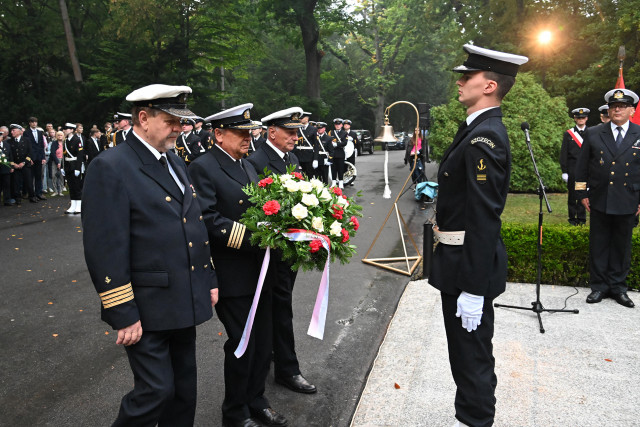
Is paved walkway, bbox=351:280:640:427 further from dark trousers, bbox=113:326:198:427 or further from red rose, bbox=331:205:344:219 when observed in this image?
red rose, bbox=331:205:344:219

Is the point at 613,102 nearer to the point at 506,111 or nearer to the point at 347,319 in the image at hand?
the point at 347,319

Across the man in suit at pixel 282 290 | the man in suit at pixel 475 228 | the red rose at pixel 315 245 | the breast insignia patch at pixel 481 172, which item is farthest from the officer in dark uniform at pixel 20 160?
the breast insignia patch at pixel 481 172

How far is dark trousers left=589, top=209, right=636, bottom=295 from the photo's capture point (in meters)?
6.49

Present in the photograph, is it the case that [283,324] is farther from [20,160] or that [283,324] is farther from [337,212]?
[20,160]

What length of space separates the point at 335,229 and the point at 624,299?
458 centimetres

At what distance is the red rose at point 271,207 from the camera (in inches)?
140

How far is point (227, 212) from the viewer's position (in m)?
3.90

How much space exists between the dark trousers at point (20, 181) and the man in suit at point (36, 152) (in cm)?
46

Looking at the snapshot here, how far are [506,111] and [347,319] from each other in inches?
461

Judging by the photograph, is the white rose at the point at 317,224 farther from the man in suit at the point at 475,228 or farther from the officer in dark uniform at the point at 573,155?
the officer in dark uniform at the point at 573,155

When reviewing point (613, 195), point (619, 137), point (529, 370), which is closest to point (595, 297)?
point (613, 195)

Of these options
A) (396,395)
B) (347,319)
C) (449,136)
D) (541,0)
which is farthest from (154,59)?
(396,395)

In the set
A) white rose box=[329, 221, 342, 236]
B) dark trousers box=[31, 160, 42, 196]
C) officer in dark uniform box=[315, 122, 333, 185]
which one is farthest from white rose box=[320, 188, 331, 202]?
dark trousers box=[31, 160, 42, 196]

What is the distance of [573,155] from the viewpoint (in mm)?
10711
